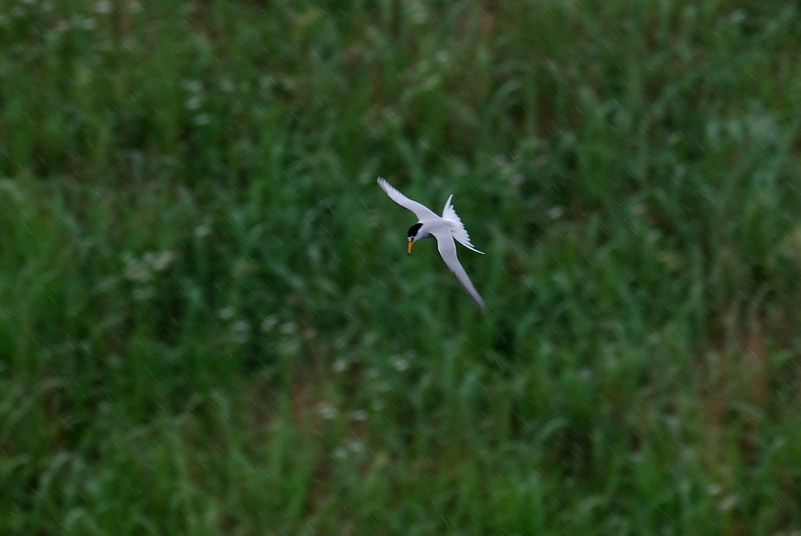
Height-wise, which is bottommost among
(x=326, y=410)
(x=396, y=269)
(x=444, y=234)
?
(x=326, y=410)

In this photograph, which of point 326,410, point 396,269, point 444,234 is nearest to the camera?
point 444,234

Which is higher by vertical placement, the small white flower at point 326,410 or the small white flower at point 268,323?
the small white flower at point 268,323

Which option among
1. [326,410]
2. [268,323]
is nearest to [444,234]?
[326,410]

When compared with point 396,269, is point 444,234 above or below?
above

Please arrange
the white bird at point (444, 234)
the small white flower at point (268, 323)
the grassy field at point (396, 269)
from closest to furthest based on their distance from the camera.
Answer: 1. the white bird at point (444, 234)
2. the grassy field at point (396, 269)
3. the small white flower at point (268, 323)

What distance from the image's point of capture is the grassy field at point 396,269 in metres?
4.61

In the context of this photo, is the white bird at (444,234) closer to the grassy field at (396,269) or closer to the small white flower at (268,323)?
the grassy field at (396,269)

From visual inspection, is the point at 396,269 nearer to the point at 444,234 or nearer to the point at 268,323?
the point at 268,323

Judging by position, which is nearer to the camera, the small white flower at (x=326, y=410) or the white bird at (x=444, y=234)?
the white bird at (x=444, y=234)

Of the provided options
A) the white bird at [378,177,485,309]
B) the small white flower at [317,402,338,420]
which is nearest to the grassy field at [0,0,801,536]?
the small white flower at [317,402,338,420]

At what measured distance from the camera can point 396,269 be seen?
5246 millimetres

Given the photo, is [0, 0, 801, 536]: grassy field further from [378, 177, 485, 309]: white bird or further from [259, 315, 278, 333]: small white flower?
[378, 177, 485, 309]: white bird

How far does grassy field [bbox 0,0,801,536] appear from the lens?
4.61 meters

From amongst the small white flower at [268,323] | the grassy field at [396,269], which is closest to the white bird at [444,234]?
the grassy field at [396,269]
